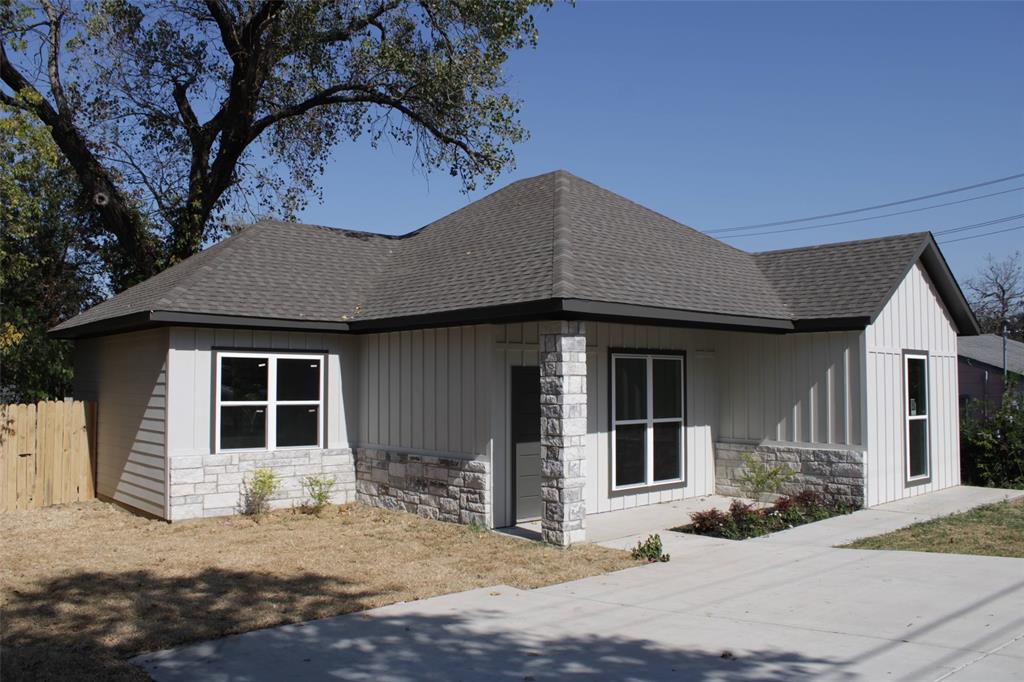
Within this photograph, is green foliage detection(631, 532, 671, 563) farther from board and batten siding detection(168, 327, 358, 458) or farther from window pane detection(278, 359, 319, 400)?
board and batten siding detection(168, 327, 358, 458)

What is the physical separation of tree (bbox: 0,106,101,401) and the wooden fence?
288cm

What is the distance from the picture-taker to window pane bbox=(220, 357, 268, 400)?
39.5ft

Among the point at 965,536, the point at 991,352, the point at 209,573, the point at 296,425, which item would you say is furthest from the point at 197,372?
the point at 991,352

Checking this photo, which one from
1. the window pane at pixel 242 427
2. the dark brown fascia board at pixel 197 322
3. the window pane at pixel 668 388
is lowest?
the window pane at pixel 242 427

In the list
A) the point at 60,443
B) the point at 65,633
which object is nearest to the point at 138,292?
the point at 60,443

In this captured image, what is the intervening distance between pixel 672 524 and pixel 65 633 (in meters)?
7.40

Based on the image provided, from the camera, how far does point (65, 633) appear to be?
6.35 m

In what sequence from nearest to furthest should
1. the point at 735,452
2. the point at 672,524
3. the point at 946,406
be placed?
the point at 672,524
the point at 735,452
the point at 946,406

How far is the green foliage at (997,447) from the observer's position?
14.7m

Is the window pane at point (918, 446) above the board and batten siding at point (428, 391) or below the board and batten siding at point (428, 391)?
below

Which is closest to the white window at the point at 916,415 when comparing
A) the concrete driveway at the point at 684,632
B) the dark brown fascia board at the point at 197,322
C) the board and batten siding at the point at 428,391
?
the concrete driveway at the point at 684,632

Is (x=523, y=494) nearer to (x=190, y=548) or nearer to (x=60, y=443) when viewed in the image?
(x=190, y=548)

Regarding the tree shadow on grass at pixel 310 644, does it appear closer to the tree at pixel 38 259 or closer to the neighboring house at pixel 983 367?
the tree at pixel 38 259

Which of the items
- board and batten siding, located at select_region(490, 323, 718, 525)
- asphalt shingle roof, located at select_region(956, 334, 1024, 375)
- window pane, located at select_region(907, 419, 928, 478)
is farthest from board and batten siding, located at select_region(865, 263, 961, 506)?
asphalt shingle roof, located at select_region(956, 334, 1024, 375)
